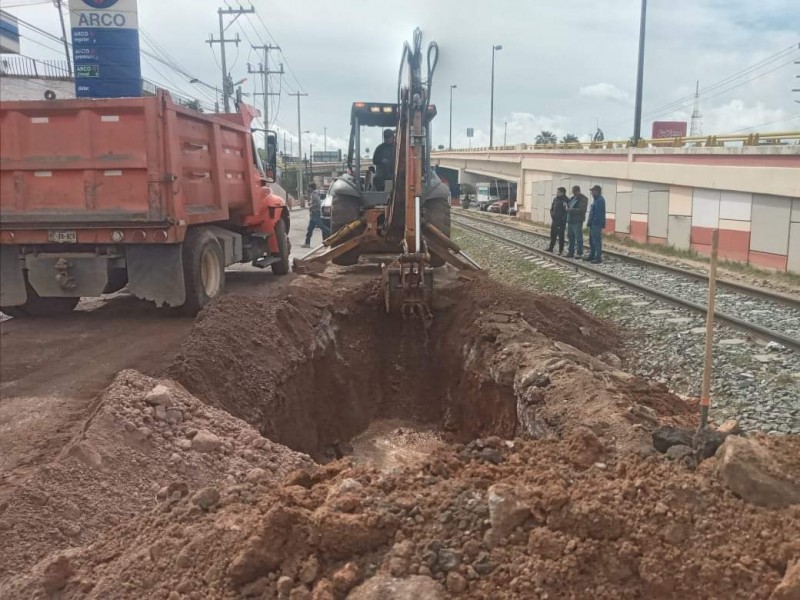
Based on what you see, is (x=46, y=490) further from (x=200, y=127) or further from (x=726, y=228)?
(x=726, y=228)

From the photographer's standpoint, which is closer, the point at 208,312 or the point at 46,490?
the point at 46,490

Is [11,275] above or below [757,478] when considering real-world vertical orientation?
above

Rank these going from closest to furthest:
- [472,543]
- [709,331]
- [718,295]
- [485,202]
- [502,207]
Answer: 1. [472,543]
2. [709,331]
3. [718,295]
4. [502,207]
5. [485,202]

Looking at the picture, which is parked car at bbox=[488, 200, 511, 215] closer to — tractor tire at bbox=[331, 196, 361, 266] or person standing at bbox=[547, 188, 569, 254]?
person standing at bbox=[547, 188, 569, 254]

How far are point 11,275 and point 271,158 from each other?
5.65m

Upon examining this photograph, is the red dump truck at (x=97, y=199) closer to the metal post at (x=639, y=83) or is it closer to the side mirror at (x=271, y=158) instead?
the side mirror at (x=271, y=158)

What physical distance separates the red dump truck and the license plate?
0.5 inches

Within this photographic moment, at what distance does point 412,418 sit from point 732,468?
17.7ft

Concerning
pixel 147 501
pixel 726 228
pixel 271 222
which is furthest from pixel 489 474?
pixel 726 228

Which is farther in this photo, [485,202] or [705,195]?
[485,202]

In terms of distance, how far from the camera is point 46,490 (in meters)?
3.78

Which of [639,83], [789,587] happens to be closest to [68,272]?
[789,587]

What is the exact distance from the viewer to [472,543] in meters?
2.73

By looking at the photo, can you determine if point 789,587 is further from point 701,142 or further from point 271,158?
point 701,142
